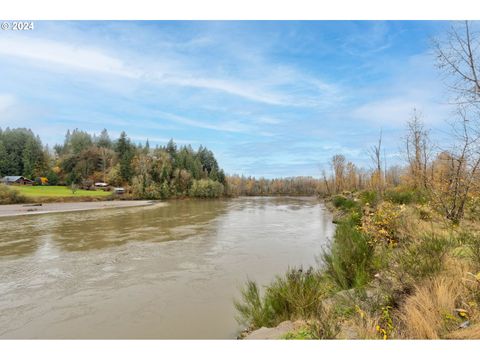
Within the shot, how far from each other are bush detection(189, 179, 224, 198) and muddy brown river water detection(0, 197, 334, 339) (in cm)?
4528

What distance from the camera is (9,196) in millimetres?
30641

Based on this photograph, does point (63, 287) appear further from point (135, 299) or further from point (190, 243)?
point (190, 243)

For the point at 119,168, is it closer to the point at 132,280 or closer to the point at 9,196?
the point at 9,196

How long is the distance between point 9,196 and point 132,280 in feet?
112

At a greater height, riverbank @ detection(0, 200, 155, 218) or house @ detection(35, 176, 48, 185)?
house @ detection(35, 176, 48, 185)

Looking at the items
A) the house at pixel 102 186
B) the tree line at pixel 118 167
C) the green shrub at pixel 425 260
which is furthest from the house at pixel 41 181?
the green shrub at pixel 425 260

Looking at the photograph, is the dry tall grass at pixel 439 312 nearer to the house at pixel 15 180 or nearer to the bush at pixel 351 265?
the bush at pixel 351 265

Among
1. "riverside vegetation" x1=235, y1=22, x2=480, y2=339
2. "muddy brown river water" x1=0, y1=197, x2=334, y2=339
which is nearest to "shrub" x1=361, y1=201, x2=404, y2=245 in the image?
"riverside vegetation" x1=235, y1=22, x2=480, y2=339

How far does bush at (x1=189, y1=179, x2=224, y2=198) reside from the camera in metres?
58.1

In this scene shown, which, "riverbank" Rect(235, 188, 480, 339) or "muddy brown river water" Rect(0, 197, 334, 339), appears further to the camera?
"muddy brown river water" Rect(0, 197, 334, 339)

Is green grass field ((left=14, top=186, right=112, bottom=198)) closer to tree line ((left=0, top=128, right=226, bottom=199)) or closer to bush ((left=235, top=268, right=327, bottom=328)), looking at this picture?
tree line ((left=0, top=128, right=226, bottom=199))

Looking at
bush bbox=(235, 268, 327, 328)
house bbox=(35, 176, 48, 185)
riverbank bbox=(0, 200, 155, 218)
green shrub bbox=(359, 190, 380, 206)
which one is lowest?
riverbank bbox=(0, 200, 155, 218)

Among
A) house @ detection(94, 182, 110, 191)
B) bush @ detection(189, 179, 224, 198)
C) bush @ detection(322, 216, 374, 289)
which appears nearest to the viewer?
bush @ detection(322, 216, 374, 289)

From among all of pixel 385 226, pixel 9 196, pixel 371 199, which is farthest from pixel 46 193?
pixel 385 226
